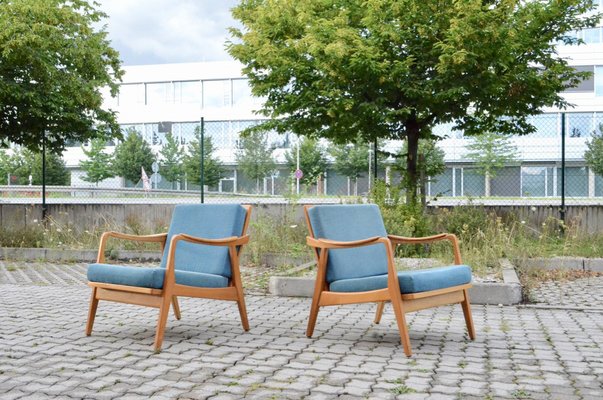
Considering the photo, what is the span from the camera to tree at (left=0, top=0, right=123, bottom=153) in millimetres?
14469

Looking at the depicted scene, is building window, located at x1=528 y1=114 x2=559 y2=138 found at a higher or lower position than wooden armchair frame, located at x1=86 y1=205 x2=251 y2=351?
higher

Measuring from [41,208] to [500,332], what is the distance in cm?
1189

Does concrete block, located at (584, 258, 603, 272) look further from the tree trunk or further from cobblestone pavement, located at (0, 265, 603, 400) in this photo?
the tree trunk

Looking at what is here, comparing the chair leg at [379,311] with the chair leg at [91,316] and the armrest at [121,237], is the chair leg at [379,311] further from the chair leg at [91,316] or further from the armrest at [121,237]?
the chair leg at [91,316]

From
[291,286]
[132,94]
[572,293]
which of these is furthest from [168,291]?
[132,94]

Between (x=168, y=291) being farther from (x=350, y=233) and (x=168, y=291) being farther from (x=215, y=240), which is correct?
(x=350, y=233)

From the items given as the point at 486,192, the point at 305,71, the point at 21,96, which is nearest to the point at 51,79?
the point at 21,96

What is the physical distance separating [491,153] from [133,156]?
868 cm

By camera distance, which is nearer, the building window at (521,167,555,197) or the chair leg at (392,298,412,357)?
the chair leg at (392,298,412,357)

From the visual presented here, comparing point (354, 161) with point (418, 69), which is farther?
point (354, 161)

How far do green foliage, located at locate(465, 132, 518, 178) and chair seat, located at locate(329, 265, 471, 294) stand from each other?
1114cm

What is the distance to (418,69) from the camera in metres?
15.1

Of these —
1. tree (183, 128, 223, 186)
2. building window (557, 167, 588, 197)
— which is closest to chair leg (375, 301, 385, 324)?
building window (557, 167, 588, 197)

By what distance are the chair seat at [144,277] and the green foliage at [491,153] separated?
37.5 ft
